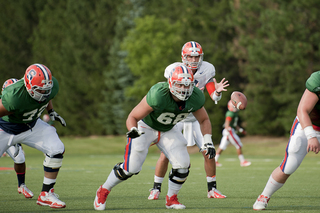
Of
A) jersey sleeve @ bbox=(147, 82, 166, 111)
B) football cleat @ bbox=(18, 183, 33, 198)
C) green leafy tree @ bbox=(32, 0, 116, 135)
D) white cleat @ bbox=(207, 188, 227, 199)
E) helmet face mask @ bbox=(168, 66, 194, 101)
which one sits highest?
helmet face mask @ bbox=(168, 66, 194, 101)

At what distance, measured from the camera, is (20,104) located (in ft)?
17.6

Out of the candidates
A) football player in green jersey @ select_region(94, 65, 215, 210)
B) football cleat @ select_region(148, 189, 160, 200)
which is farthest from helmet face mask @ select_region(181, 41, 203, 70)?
football cleat @ select_region(148, 189, 160, 200)

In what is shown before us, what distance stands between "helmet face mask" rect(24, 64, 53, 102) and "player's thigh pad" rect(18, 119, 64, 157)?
0.52 meters

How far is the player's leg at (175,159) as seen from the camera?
548 cm

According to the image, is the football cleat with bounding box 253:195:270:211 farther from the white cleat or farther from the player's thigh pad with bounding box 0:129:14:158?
the player's thigh pad with bounding box 0:129:14:158

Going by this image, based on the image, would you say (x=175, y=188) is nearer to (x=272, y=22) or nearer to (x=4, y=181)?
(x=4, y=181)

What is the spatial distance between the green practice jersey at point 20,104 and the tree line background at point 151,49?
700 inches

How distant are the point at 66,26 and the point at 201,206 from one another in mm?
37794

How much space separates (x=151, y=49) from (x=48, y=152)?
75.1ft

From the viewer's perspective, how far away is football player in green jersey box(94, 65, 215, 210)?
5.16 m

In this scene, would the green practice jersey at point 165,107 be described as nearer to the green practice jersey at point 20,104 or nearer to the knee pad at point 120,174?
the knee pad at point 120,174

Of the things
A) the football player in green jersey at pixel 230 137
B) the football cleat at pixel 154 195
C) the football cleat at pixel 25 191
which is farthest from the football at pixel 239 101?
the football player in green jersey at pixel 230 137

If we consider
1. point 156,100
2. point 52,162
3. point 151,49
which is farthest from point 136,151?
point 151,49

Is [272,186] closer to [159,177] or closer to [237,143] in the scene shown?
[159,177]
